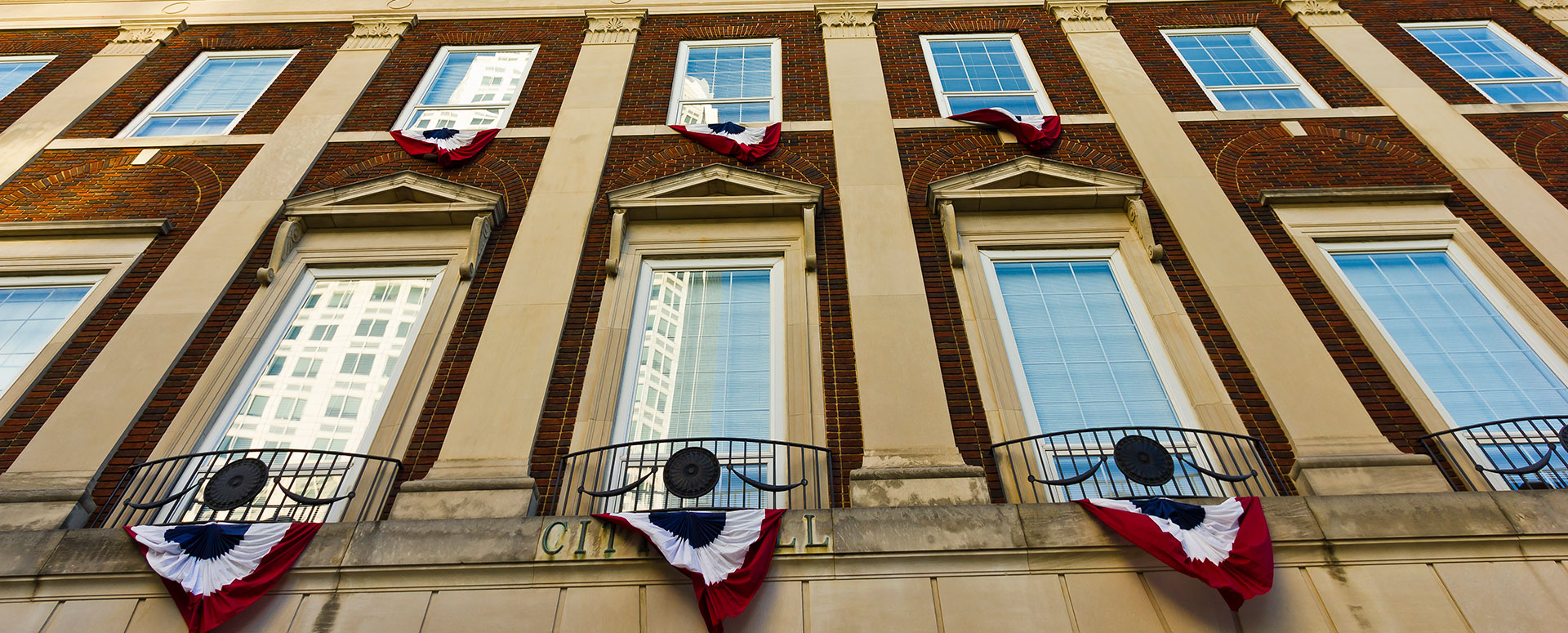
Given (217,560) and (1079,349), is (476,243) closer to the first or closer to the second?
(217,560)

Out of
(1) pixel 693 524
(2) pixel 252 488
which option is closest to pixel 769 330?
(1) pixel 693 524

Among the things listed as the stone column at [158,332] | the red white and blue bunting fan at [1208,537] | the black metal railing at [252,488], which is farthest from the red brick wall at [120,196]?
the red white and blue bunting fan at [1208,537]

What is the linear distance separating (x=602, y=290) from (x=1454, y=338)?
884 cm

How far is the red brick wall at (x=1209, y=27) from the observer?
1245 cm

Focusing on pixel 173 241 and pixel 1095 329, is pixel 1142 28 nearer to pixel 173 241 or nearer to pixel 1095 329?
pixel 1095 329

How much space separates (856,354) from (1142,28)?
906cm

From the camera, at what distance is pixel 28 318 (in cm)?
945

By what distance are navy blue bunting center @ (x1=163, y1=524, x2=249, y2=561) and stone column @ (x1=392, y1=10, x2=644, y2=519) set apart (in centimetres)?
113

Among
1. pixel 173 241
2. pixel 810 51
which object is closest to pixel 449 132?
pixel 173 241

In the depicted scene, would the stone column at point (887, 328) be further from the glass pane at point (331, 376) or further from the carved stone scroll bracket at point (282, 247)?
the carved stone scroll bracket at point (282, 247)

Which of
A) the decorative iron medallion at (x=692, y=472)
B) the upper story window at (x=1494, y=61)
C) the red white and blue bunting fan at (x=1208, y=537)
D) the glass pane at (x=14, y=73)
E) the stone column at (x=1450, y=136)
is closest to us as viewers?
the red white and blue bunting fan at (x=1208, y=537)

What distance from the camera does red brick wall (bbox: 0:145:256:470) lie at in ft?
30.1

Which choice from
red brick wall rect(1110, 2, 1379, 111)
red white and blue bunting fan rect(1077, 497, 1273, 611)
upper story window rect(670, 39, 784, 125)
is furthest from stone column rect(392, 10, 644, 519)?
red brick wall rect(1110, 2, 1379, 111)

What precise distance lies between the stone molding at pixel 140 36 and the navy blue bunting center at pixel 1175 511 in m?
15.8
